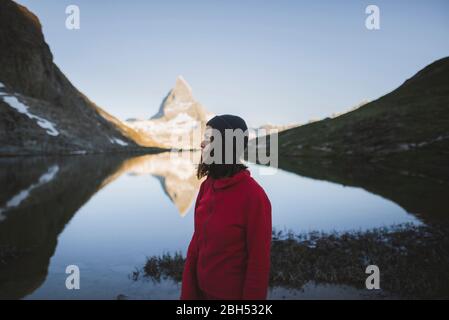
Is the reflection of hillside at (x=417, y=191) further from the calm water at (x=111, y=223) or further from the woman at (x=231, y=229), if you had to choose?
the woman at (x=231, y=229)

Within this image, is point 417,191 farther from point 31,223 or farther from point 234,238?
point 234,238

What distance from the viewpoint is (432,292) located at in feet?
34.0

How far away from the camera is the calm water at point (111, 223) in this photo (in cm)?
1169

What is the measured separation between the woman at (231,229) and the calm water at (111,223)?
22.4 feet

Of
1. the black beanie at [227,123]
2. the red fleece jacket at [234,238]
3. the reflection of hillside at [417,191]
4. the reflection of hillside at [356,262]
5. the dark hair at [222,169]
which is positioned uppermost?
the black beanie at [227,123]

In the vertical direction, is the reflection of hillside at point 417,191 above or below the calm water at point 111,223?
above

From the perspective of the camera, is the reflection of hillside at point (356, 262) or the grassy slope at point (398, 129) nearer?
the reflection of hillside at point (356, 262)

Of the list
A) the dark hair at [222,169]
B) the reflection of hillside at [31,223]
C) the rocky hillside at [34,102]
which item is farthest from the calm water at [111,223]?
the rocky hillside at [34,102]

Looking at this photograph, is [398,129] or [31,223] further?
[398,129]

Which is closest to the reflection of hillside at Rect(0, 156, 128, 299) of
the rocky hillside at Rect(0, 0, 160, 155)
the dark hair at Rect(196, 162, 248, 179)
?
the dark hair at Rect(196, 162, 248, 179)

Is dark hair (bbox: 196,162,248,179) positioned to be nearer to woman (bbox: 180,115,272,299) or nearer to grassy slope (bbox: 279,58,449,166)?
woman (bbox: 180,115,272,299)

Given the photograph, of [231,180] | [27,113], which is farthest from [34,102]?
[231,180]

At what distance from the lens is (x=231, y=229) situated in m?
4.38

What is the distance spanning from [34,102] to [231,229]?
12699 cm
